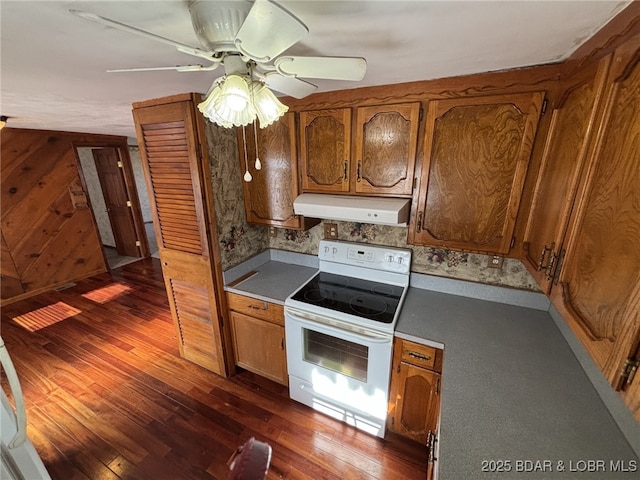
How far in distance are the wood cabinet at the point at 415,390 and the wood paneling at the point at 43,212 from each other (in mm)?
4769

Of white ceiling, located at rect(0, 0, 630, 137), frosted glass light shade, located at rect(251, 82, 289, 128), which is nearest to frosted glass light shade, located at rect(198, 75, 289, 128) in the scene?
frosted glass light shade, located at rect(251, 82, 289, 128)

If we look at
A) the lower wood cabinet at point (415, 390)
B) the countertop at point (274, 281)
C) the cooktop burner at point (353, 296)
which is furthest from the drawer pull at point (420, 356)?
the countertop at point (274, 281)

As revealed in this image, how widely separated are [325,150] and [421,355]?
138cm

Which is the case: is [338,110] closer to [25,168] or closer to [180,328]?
[180,328]

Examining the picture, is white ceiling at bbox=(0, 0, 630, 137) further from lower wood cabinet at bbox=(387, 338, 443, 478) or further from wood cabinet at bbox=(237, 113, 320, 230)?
lower wood cabinet at bbox=(387, 338, 443, 478)

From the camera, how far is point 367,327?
1.60 meters

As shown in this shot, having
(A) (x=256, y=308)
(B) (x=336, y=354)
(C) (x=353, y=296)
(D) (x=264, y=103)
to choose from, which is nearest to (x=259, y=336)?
(A) (x=256, y=308)

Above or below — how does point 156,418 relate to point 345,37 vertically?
below

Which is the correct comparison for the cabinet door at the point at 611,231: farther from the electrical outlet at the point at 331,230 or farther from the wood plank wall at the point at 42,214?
the wood plank wall at the point at 42,214

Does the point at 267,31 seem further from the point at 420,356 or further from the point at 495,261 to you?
the point at 495,261

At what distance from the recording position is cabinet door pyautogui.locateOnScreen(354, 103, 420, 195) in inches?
61.2

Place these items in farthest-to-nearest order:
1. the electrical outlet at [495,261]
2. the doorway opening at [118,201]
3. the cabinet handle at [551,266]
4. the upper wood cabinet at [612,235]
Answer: the doorway opening at [118,201] < the electrical outlet at [495,261] < the cabinet handle at [551,266] < the upper wood cabinet at [612,235]

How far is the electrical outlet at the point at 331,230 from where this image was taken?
7.30ft

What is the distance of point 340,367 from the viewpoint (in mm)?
1799
